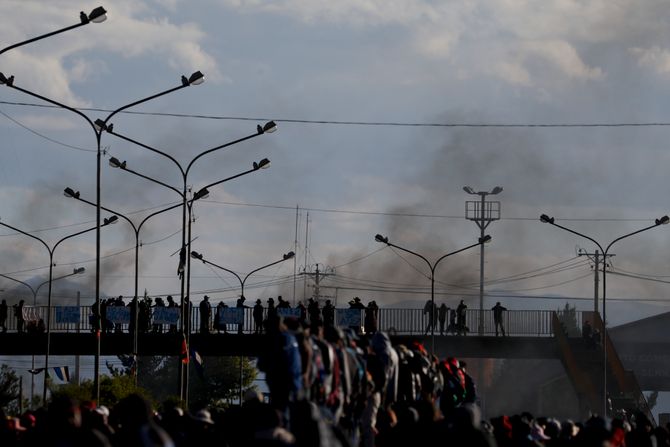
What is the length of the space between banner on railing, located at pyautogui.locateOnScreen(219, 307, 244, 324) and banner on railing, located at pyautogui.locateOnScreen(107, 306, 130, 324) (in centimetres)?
386

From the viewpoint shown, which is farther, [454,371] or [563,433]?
[454,371]

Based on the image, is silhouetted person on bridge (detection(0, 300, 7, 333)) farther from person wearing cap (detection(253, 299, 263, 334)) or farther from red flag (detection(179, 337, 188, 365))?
red flag (detection(179, 337, 188, 365))

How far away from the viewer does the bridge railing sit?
195 ft

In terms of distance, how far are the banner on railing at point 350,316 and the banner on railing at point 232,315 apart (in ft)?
12.4

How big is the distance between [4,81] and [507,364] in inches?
2573

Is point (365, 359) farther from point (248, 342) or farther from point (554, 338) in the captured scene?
point (554, 338)

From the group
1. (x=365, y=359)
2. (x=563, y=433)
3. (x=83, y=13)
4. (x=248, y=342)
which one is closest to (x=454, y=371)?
(x=365, y=359)

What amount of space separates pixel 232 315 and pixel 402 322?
1050 centimetres

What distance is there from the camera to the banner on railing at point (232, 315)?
5734cm

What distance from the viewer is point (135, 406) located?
1111 cm

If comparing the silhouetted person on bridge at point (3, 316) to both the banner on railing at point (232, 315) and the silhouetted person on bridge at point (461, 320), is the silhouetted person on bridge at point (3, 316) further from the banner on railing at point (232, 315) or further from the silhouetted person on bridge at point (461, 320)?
the silhouetted person on bridge at point (461, 320)

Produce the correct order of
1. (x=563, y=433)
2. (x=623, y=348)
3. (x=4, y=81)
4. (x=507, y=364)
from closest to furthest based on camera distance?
(x=563, y=433), (x=4, y=81), (x=623, y=348), (x=507, y=364)

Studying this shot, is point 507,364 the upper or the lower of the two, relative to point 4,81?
lower

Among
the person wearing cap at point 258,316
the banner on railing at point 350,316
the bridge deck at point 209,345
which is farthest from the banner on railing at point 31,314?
the banner on railing at point 350,316
